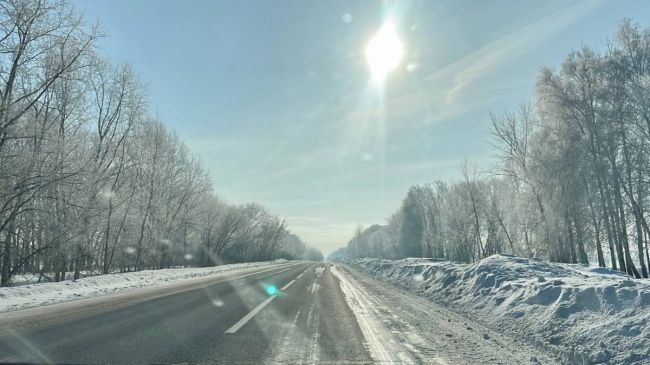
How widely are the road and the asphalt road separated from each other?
0.05 feet

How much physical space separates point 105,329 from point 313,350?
12.5 feet

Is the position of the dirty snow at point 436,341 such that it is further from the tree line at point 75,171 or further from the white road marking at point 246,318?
the tree line at point 75,171

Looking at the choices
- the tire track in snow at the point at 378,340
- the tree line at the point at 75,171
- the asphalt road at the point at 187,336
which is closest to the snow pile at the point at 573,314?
the tire track in snow at the point at 378,340

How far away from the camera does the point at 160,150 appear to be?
34062mm

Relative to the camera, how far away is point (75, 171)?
17172mm

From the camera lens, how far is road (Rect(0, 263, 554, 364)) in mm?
4992

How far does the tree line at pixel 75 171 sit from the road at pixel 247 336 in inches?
386

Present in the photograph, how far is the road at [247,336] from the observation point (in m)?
4.99

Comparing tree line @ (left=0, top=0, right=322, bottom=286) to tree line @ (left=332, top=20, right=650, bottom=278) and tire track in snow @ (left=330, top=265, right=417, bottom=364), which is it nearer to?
tire track in snow @ (left=330, top=265, right=417, bottom=364)

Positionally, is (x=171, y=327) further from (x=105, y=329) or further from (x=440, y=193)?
(x=440, y=193)

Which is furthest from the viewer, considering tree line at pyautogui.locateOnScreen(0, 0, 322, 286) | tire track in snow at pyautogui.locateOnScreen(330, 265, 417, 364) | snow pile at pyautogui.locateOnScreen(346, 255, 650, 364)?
tree line at pyautogui.locateOnScreen(0, 0, 322, 286)

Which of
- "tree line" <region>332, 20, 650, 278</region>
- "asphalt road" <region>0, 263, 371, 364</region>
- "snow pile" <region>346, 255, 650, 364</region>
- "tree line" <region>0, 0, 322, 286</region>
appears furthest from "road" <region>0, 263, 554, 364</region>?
"tree line" <region>332, 20, 650, 278</region>

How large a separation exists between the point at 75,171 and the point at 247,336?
1526 cm

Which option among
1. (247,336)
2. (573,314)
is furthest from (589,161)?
(247,336)
